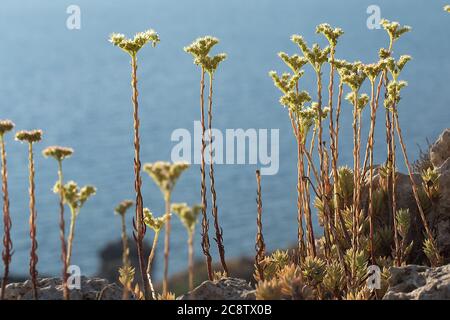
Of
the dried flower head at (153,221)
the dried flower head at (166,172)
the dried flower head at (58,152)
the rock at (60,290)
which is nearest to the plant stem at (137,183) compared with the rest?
the dried flower head at (153,221)

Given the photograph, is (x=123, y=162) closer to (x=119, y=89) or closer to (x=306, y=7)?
(x=119, y=89)

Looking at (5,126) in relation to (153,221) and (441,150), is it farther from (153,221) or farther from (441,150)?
(441,150)

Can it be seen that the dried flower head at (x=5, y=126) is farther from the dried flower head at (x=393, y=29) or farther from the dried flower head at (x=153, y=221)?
the dried flower head at (x=393, y=29)

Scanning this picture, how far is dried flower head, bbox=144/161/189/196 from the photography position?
94.3 inches

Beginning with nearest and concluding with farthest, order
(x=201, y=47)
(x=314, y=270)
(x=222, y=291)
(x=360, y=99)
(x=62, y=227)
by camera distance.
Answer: (x=62, y=227)
(x=222, y=291)
(x=314, y=270)
(x=201, y=47)
(x=360, y=99)

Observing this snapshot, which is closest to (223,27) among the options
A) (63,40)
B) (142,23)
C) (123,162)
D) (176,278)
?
(142,23)

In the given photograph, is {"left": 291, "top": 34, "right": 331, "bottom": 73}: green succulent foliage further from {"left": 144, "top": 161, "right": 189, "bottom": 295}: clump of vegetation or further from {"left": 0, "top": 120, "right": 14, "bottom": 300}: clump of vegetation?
{"left": 144, "top": 161, "right": 189, "bottom": 295}: clump of vegetation

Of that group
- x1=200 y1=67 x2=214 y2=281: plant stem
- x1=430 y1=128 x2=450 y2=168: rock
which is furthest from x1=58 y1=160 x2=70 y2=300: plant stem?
x1=430 y1=128 x2=450 y2=168: rock

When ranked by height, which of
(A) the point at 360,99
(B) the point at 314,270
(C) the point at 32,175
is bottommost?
(B) the point at 314,270

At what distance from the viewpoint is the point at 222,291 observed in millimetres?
3379

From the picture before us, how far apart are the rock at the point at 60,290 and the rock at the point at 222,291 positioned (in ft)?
1.03

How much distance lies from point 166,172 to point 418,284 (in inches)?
59.6

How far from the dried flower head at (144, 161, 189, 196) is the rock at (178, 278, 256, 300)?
0.94m

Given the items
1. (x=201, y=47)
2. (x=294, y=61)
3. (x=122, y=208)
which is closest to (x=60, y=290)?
(x=122, y=208)
